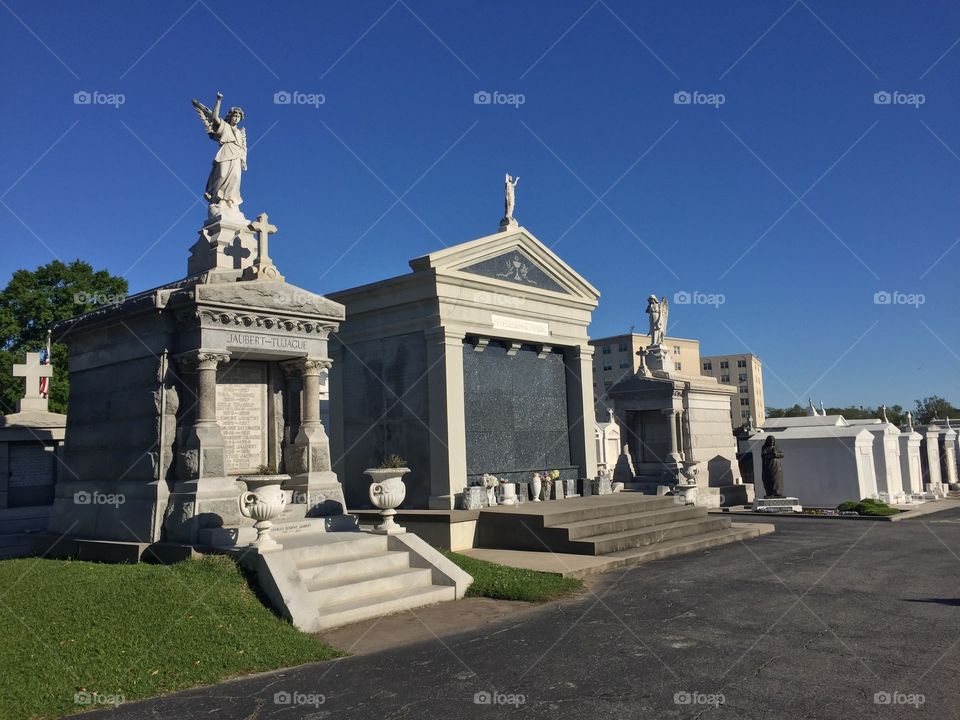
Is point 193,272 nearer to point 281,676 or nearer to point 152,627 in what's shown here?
point 152,627

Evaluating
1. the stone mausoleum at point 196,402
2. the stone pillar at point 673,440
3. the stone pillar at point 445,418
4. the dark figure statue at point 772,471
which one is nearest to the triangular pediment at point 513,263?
the stone pillar at point 445,418

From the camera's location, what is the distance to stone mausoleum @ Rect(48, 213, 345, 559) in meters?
11.3

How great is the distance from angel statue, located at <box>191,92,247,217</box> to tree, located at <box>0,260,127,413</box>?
73.1 feet

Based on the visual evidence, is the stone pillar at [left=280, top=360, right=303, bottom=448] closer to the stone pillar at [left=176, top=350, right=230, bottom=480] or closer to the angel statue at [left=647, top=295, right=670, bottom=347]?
the stone pillar at [left=176, top=350, right=230, bottom=480]

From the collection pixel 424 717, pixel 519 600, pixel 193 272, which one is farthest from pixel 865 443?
pixel 424 717

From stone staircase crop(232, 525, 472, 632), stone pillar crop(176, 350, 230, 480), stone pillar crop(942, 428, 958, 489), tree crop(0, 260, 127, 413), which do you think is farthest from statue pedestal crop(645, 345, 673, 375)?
tree crop(0, 260, 127, 413)

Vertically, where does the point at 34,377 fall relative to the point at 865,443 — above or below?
above

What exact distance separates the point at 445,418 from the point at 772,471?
12.8 m

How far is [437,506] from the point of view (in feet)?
50.0

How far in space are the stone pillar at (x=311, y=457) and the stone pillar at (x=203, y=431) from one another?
4.68 feet

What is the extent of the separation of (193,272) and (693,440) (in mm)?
16927

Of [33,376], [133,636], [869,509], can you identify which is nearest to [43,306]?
[33,376]

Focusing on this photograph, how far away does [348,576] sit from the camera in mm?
10055

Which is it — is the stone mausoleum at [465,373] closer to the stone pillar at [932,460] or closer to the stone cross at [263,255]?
the stone cross at [263,255]
